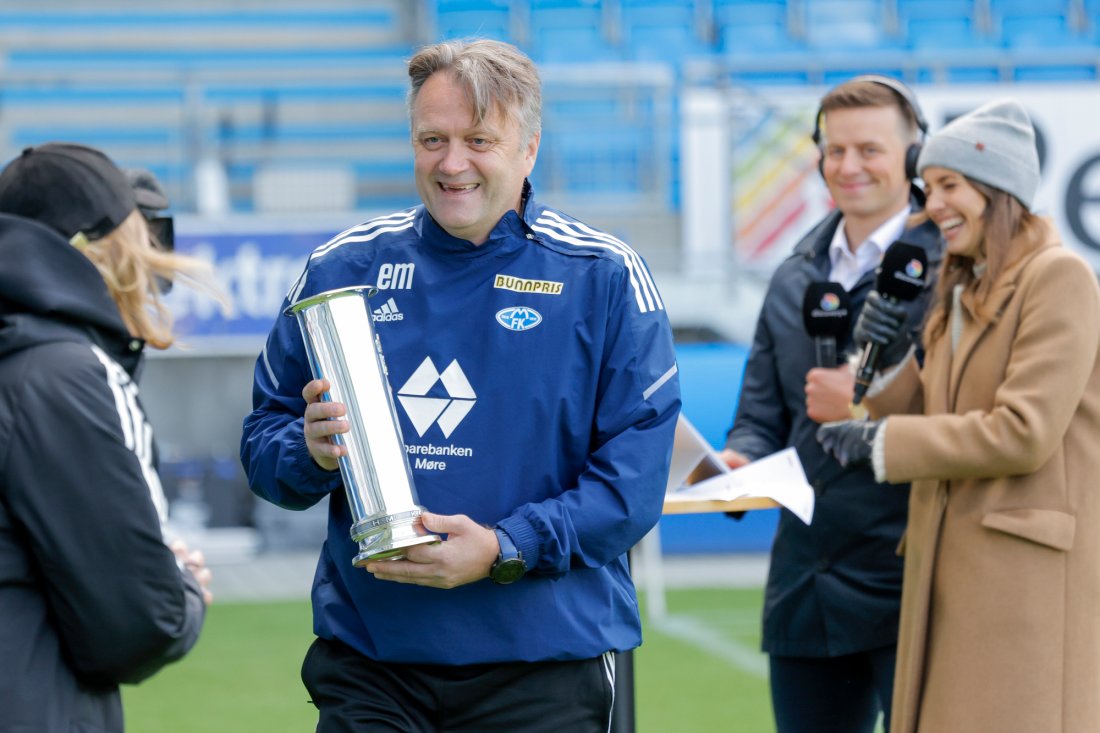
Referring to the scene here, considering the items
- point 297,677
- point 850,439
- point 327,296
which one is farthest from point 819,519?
point 297,677

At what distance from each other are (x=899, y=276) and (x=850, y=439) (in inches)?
16.3

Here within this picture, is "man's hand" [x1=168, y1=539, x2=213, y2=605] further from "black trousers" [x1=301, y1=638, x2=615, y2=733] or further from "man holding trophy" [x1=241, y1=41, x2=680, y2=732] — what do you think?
"black trousers" [x1=301, y1=638, x2=615, y2=733]

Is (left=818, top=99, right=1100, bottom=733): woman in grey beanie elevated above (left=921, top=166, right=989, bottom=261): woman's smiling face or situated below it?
below

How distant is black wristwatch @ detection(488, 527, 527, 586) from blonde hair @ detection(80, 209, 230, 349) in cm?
113

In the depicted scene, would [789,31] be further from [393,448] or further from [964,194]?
→ [393,448]

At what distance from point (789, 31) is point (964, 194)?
39.7 feet

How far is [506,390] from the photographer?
2.62m

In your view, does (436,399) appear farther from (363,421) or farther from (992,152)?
(992,152)

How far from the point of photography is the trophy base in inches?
93.7

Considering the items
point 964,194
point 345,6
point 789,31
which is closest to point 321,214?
point 345,6

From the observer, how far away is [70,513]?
98.2 inches

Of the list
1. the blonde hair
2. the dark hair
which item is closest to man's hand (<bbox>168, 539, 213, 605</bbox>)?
the blonde hair

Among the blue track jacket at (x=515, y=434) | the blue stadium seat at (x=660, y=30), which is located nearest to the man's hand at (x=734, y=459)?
the blue track jacket at (x=515, y=434)

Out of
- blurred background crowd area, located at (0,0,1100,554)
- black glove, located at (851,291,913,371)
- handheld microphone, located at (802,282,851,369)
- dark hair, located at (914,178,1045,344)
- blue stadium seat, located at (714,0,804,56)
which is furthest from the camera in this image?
blue stadium seat, located at (714,0,804,56)
